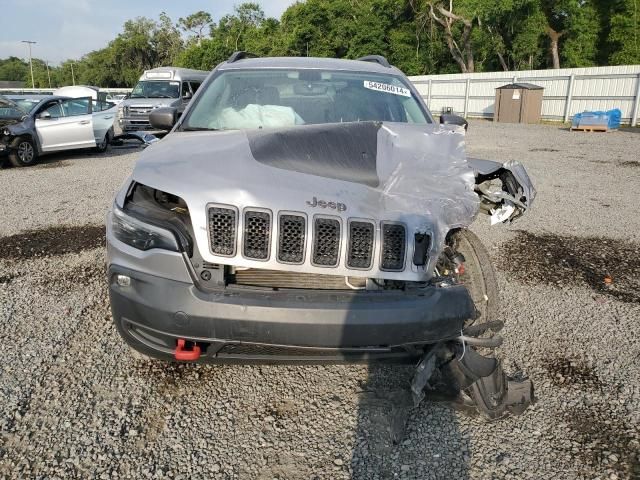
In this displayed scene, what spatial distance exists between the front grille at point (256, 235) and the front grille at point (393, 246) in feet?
1.66

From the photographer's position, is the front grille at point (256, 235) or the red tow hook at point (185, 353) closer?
the front grille at point (256, 235)

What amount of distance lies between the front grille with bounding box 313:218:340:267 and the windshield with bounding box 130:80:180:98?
1678 centimetres

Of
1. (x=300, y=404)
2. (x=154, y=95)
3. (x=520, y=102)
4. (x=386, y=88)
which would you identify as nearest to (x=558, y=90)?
(x=520, y=102)

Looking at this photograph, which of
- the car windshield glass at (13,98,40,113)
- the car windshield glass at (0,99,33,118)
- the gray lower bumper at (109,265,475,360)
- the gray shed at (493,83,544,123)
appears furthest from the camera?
the gray shed at (493,83,544,123)

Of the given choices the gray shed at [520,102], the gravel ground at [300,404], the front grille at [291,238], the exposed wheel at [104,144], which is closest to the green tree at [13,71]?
the gray shed at [520,102]

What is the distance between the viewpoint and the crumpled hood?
2150 mm

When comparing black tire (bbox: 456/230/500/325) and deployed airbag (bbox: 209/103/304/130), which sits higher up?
deployed airbag (bbox: 209/103/304/130)

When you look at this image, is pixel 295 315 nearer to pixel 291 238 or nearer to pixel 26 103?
pixel 291 238

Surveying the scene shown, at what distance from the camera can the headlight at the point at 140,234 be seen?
2.19 m

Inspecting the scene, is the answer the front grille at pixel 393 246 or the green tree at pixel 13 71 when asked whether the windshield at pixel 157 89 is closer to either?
the front grille at pixel 393 246

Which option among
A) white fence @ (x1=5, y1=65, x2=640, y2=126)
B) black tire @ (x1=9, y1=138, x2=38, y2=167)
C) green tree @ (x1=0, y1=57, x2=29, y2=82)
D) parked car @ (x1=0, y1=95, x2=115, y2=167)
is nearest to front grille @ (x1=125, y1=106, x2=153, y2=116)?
parked car @ (x1=0, y1=95, x2=115, y2=167)

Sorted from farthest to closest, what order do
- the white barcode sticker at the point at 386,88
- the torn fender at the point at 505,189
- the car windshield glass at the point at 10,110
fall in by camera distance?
the car windshield glass at the point at 10,110
the white barcode sticker at the point at 386,88
the torn fender at the point at 505,189

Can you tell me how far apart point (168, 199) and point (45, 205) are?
569 cm

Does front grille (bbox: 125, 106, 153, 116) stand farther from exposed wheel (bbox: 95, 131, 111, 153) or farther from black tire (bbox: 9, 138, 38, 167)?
black tire (bbox: 9, 138, 38, 167)
